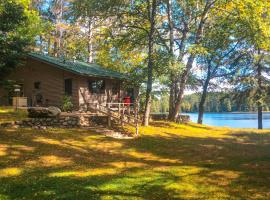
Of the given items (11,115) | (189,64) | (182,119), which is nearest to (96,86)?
(189,64)

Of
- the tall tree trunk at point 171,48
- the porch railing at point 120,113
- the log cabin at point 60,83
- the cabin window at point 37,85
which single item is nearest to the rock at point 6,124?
the porch railing at point 120,113

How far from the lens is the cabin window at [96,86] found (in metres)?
30.2

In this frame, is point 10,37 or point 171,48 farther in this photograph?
point 171,48

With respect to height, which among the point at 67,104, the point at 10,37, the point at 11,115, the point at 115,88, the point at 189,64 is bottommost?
the point at 11,115

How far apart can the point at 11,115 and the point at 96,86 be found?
910 centimetres

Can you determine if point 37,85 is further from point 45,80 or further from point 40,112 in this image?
point 40,112

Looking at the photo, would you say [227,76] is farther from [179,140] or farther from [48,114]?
[48,114]

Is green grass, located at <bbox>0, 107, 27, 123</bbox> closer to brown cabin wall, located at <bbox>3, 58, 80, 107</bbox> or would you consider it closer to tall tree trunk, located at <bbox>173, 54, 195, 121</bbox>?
brown cabin wall, located at <bbox>3, 58, 80, 107</bbox>

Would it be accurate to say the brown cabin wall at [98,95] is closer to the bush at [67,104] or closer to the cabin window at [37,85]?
the bush at [67,104]

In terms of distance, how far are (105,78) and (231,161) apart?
56.2ft

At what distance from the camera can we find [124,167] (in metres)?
14.4

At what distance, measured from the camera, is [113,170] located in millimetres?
13641

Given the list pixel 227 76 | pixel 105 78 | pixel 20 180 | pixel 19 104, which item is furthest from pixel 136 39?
pixel 20 180

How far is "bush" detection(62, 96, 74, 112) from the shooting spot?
2761cm
